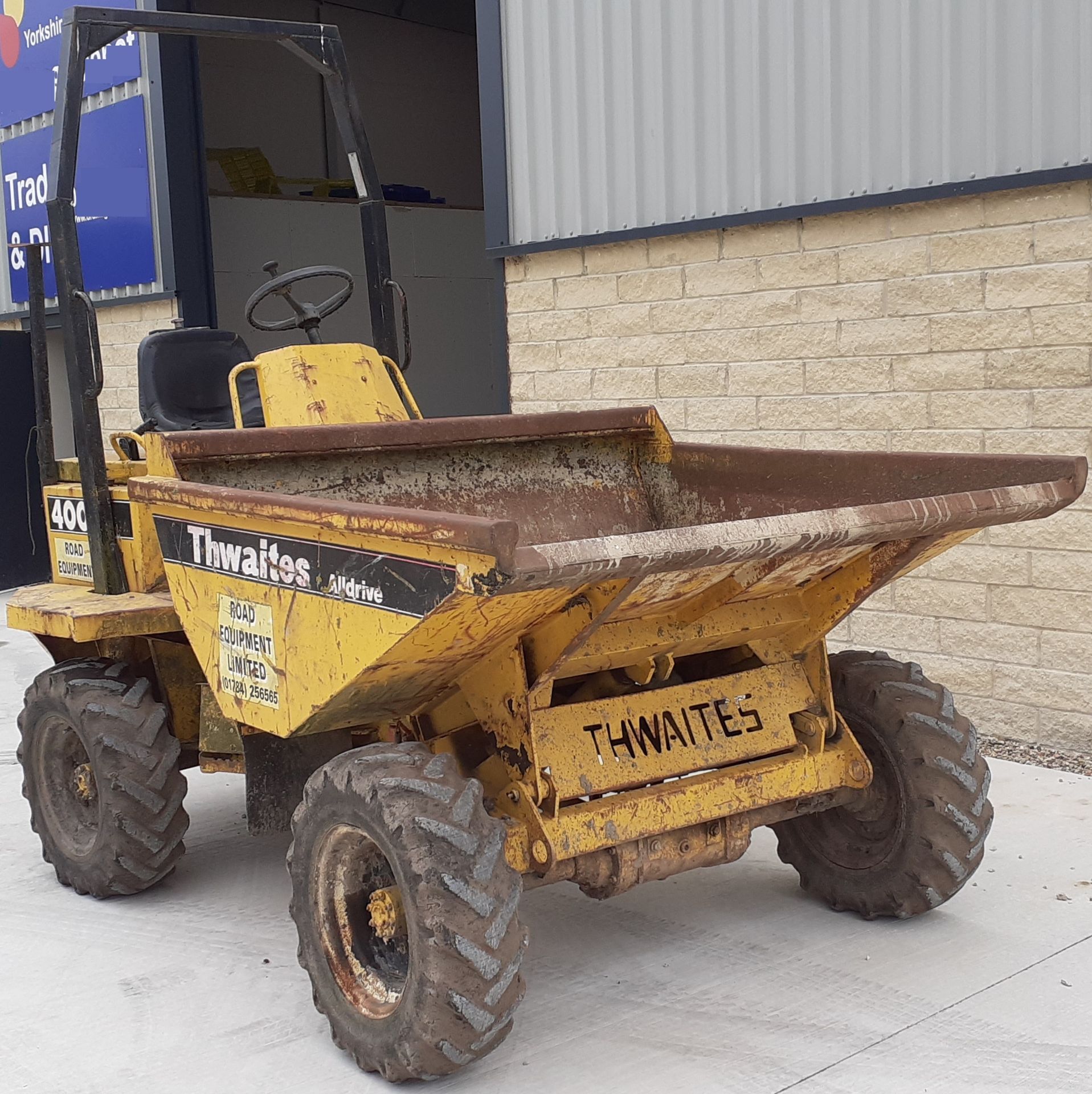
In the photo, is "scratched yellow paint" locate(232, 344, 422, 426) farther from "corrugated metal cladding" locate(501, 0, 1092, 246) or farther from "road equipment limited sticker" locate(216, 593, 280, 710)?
"corrugated metal cladding" locate(501, 0, 1092, 246)

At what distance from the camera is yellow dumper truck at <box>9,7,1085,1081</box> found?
324 centimetres

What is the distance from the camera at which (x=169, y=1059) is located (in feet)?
11.7

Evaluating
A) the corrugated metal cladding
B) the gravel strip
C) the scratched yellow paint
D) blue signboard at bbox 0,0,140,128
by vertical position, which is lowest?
the gravel strip

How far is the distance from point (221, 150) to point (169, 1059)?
12432mm

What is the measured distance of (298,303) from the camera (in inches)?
206

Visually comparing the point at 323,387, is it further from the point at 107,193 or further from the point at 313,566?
the point at 107,193

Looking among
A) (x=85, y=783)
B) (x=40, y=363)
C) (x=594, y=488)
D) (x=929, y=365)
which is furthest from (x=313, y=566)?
(x=929, y=365)

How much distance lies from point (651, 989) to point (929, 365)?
3358 mm

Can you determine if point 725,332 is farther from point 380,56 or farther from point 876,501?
point 380,56

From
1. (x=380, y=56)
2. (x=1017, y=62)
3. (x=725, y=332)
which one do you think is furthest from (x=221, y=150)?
(x=1017, y=62)

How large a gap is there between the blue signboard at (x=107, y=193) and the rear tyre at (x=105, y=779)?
20.2 ft

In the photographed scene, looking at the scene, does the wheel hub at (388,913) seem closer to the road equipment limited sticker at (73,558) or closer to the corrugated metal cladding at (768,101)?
the road equipment limited sticker at (73,558)

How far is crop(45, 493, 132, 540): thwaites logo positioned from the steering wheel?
0.87m

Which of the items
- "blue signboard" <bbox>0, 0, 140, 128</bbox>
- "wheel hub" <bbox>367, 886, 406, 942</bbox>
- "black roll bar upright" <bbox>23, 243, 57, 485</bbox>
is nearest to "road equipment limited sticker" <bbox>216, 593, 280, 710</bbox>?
"wheel hub" <bbox>367, 886, 406, 942</bbox>
